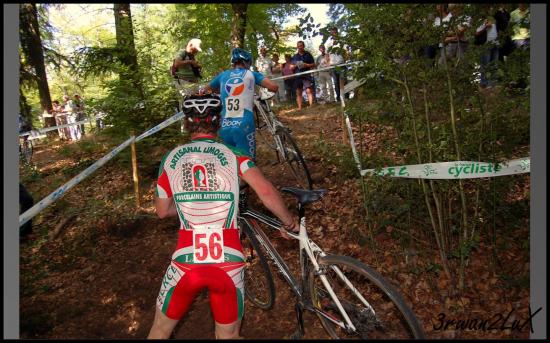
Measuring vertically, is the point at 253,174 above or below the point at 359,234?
above

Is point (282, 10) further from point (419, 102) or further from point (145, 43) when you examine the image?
point (419, 102)

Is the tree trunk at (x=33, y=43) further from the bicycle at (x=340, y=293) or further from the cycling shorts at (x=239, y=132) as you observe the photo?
the bicycle at (x=340, y=293)

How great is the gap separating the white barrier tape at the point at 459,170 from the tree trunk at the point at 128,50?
18.4 feet

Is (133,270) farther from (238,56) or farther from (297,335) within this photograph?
(238,56)

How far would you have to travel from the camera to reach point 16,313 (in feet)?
8.24

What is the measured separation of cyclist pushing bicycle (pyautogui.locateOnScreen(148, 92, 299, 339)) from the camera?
2.68 metres

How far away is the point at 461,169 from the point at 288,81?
12295 millimetres

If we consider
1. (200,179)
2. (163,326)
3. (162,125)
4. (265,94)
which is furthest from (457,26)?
(162,125)

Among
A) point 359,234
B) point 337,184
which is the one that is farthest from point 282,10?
point 359,234

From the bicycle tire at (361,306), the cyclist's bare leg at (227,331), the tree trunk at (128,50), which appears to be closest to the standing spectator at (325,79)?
the tree trunk at (128,50)

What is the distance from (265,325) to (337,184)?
3.36m

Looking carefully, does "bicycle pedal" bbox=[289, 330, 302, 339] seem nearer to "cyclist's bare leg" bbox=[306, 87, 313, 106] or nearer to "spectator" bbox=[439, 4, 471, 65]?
"spectator" bbox=[439, 4, 471, 65]

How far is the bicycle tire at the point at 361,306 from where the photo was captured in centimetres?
273

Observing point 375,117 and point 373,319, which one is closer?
point 373,319
